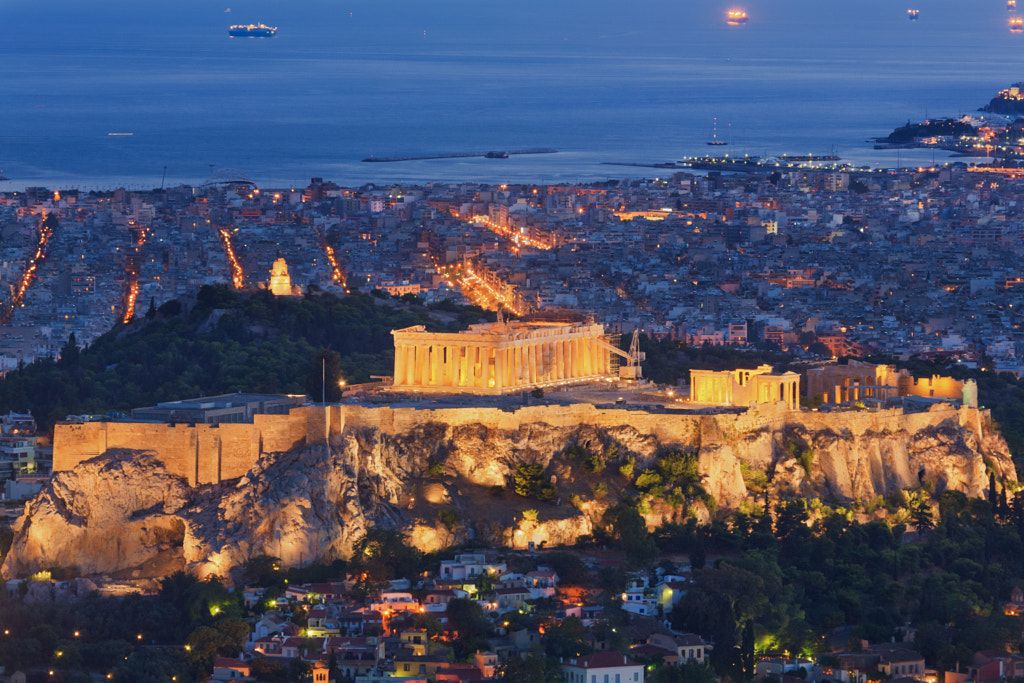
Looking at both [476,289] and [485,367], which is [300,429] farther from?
[476,289]

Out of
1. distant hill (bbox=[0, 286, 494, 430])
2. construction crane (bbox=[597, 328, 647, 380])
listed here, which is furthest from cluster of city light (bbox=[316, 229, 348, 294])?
construction crane (bbox=[597, 328, 647, 380])

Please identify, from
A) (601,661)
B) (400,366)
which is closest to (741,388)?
(400,366)

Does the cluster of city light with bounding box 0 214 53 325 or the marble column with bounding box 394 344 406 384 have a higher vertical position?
the cluster of city light with bounding box 0 214 53 325

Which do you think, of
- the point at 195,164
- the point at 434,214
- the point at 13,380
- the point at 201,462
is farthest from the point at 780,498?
the point at 195,164

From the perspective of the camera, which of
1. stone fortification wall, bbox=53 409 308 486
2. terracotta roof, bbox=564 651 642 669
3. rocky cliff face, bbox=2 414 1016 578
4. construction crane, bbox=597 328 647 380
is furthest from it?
construction crane, bbox=597 328 647 380

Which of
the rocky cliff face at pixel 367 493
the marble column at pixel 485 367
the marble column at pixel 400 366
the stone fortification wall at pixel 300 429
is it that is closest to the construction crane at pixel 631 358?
the marble column at pixel 485 367

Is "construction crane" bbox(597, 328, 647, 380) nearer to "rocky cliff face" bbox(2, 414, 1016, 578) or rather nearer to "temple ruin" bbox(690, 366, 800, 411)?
"temple ruin" bbox(690, 366, 800, 411)

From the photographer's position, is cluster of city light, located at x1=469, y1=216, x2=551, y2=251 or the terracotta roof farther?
cluster of city light, located at x1=469, y1=216, x2=551, y2=251
